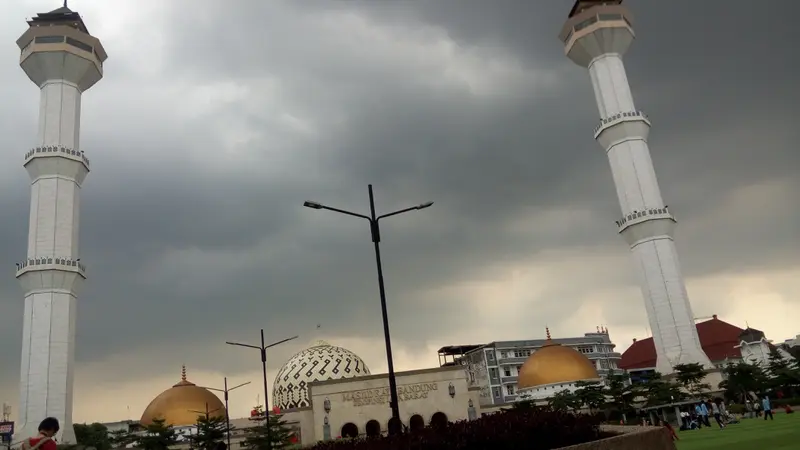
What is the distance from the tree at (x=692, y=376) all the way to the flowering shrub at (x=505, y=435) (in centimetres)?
3579

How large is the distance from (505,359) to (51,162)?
56.9m

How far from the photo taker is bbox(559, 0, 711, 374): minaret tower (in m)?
44.7

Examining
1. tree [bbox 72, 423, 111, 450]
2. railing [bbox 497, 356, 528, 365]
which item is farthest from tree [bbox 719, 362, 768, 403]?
tree [bbox 72, 423, 111, 450]

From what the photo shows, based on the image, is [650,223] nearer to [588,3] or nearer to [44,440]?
[588,3]

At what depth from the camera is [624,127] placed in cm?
4806

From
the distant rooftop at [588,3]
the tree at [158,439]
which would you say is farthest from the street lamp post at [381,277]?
the distant rooftop at [588,3]

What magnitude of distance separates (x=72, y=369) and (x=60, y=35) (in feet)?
77.8

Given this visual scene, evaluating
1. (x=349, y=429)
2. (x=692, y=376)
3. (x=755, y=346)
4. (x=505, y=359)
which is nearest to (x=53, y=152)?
(x=349, y=429)

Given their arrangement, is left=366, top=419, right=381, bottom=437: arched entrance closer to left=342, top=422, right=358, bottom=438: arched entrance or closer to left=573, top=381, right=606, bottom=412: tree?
left=342, top=422, right=358, bottom=438: arched entrance

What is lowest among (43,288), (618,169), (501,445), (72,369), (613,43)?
(501,445)

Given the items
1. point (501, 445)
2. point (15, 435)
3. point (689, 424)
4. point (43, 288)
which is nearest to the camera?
point (501, 445)

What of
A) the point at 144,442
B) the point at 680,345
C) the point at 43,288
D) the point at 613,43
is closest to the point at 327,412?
the point at 144,442

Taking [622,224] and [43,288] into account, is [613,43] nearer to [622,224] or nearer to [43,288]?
[622,224]

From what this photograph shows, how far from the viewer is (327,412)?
39969 mm
